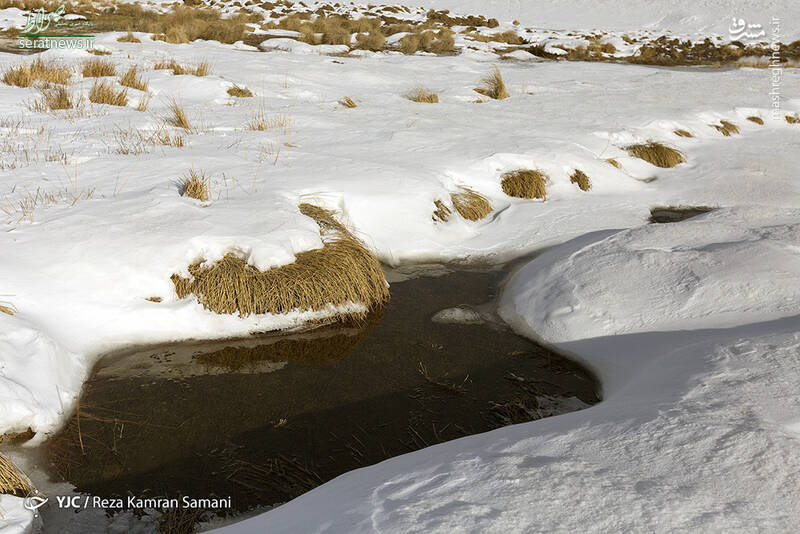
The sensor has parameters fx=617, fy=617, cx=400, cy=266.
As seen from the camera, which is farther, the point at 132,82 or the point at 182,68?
the point at 182,68

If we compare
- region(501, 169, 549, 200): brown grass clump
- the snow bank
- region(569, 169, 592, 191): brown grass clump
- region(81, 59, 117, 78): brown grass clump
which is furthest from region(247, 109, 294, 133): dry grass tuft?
the snow bank

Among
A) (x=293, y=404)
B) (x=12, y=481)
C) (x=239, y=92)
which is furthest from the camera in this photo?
(x=239, y=92)

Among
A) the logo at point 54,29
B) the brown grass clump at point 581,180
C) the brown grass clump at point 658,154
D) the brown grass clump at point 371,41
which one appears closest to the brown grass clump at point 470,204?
the brown grass clump at point 581,180

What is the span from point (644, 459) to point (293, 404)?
2013 mm

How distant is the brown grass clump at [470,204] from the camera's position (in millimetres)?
6180

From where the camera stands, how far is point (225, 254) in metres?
4.38

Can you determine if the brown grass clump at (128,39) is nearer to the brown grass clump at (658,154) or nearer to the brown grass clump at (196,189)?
the brown grass clump at (196,189)

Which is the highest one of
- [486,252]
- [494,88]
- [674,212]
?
[494,88]

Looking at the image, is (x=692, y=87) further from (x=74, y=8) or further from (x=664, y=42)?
(x=74, y=8)

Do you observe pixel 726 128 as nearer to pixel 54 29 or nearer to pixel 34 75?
pixel 34 75

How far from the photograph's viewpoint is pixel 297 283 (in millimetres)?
4398

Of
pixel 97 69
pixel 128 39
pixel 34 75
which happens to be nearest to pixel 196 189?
pixel 34 75

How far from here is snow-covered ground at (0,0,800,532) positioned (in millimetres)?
1927

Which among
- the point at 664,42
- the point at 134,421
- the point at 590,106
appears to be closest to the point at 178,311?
the point at 134,421
